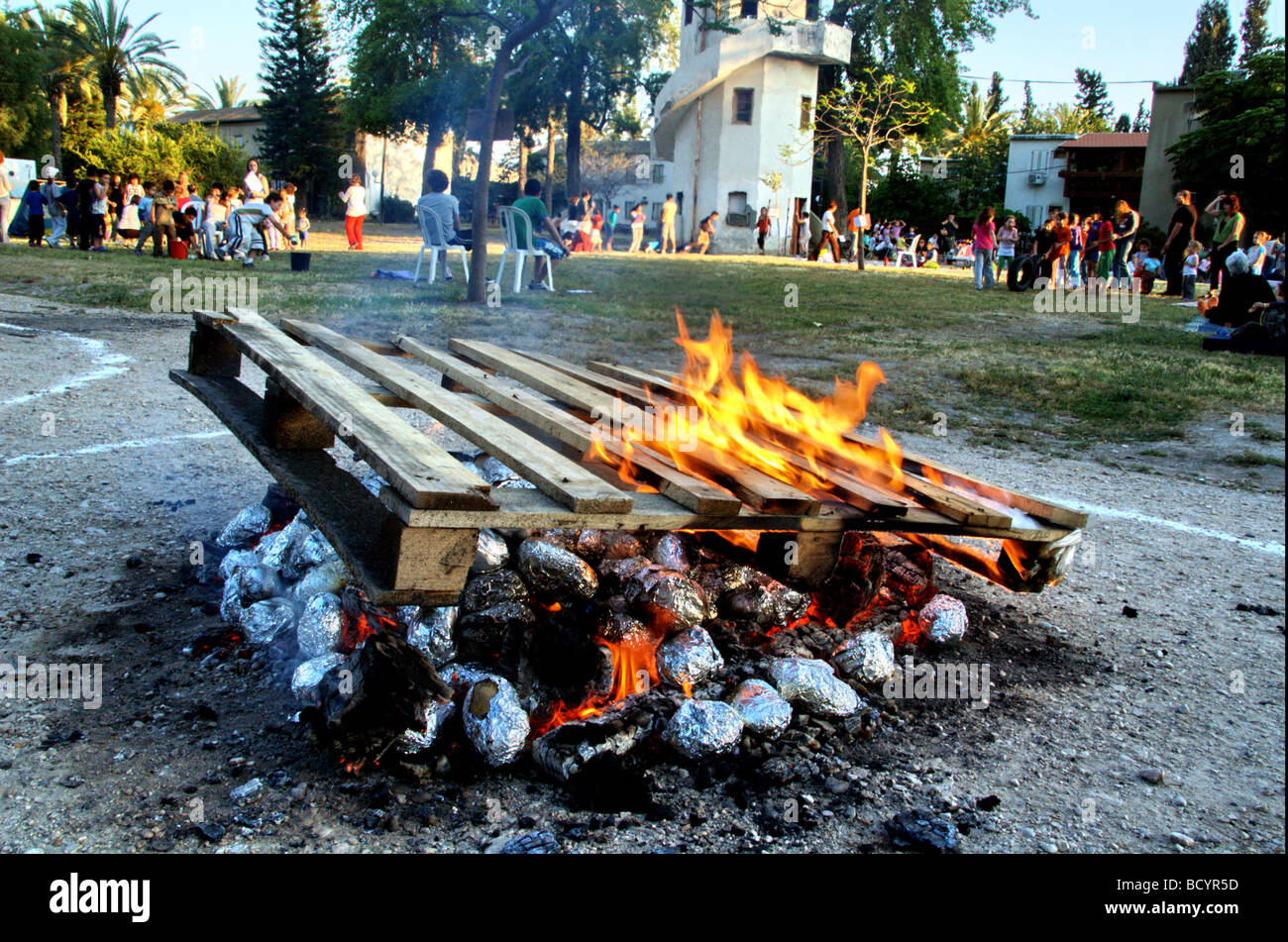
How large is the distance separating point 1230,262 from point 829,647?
43.0 feet

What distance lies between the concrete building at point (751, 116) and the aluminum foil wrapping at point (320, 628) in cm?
3469

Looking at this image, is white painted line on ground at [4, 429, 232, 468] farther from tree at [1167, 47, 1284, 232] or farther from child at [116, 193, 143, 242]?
tree at [1167, 47, 1284, 232]

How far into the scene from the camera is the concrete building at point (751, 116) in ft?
116

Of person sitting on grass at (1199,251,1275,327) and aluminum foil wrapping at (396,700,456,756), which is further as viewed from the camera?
person sitting on grass at (1199,251,1275,327)

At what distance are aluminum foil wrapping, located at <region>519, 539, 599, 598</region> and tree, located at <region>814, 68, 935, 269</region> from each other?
24.4 m

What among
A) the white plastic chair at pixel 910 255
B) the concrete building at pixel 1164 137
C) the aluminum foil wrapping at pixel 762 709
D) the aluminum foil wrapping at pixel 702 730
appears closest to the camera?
the aluminum foil wrapping at pixel 702 730

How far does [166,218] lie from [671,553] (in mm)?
17005

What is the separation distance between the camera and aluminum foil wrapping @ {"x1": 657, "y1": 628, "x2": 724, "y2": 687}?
2.71m

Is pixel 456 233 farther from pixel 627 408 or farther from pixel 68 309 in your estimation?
pixel 627 408

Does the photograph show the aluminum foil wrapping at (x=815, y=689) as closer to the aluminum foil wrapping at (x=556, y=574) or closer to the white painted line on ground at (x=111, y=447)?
the aluminum foil wrapping at (x=556, y=574)

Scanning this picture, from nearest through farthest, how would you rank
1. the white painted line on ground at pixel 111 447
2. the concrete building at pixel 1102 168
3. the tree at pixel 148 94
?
the white painted line on ground at pixel 111 447 < the tree at pixel 148 94 < the concrete building at pixel 1102 168

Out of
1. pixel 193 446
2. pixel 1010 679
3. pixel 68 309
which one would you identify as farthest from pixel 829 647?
pixel 68 309

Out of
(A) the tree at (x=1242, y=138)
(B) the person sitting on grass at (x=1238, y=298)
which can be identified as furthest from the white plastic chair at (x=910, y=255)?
(B) the person sitting on grass at (x=1238, y=298)

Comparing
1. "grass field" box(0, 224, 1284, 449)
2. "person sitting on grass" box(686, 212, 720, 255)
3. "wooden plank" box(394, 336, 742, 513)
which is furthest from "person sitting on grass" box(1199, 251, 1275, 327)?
"person sitting on grass" box(686, 212, 720, 255)
